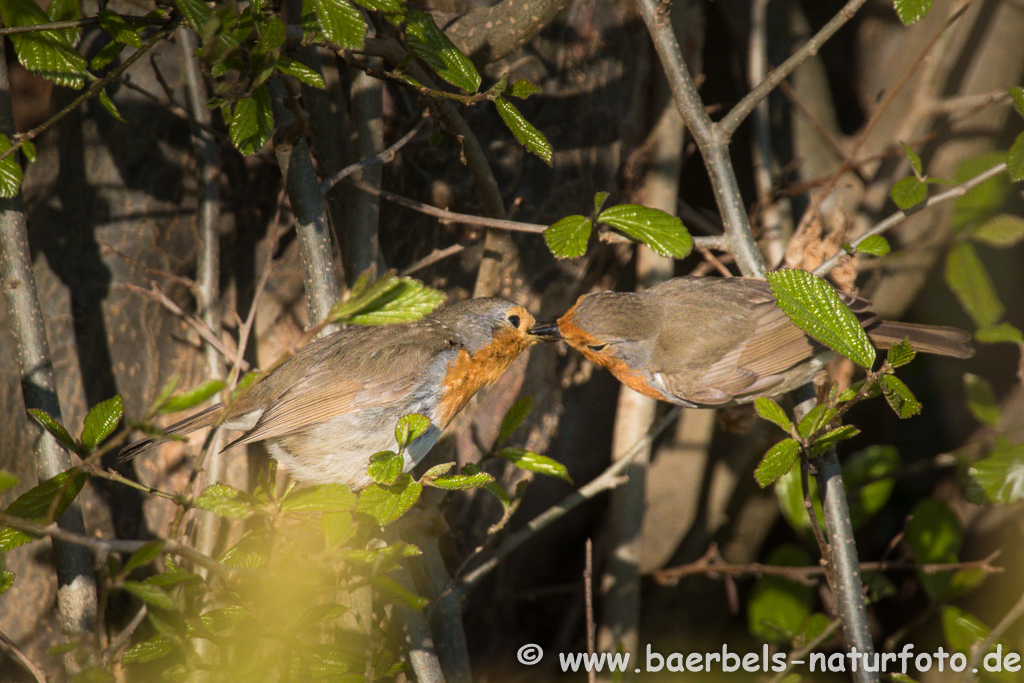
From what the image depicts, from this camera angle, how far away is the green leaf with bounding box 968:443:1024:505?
2.29 meters

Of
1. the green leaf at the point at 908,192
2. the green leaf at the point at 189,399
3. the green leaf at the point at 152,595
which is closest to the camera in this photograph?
the green leaf at the point at 189,399

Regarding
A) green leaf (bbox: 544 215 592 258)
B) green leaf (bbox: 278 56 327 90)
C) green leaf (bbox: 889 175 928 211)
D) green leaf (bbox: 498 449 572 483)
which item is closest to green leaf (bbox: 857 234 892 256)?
green leaf (bbox: 889 175 928 211)

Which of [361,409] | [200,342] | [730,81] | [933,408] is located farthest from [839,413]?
[933,408]

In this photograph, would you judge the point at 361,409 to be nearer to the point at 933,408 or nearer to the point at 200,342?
the point at 200,342

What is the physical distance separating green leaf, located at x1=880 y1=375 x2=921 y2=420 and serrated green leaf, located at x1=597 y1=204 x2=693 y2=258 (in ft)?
1.87

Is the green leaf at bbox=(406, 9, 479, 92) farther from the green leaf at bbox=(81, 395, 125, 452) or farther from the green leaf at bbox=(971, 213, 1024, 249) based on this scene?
the green leaf at bbox=(971, 213, 1024, 249)

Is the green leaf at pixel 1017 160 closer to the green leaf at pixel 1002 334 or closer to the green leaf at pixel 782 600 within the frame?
the green leaf at pixel 1002 334

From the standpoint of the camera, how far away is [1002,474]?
2387 millimetres

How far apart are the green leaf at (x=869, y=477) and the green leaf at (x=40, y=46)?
3.61 meters

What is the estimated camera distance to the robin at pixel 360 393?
7.94ft

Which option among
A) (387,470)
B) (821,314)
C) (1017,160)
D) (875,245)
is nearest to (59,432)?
(387,470)

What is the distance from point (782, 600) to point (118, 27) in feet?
12.1

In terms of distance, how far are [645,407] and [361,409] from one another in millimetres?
1577

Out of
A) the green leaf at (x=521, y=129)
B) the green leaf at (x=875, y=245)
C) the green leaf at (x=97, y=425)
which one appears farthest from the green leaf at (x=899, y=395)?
the green leaf at (x=97, y=425)
